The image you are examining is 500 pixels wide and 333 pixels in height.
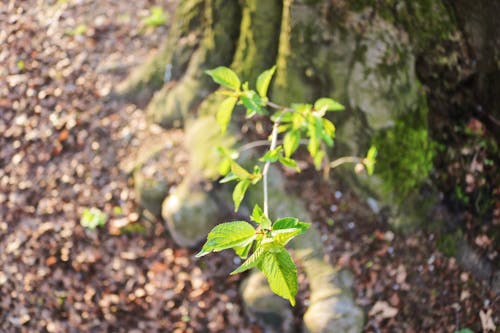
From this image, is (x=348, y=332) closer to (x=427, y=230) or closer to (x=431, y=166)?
(x=427, y=230)

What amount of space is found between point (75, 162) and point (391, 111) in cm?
273

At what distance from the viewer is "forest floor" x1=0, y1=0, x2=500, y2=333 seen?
350 cm

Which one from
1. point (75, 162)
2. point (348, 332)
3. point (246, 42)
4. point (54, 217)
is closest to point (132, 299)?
point (54, 217)

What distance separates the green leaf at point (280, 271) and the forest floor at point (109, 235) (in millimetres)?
2274

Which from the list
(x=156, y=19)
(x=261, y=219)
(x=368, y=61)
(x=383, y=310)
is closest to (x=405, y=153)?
(x=368, y=61)

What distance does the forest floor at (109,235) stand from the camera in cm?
350

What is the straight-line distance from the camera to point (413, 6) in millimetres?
3117

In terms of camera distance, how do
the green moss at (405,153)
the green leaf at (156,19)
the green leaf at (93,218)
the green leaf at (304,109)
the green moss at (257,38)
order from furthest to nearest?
the green leaf at (156,19)
the green leaf at (93,218)
the green moss at (257,38)
the green moss at (405,153)
the green leaf at (304,109)

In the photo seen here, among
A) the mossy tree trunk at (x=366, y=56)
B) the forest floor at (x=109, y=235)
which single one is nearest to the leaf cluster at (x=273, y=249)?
the mossy tree trunk at (x=366, y=56)

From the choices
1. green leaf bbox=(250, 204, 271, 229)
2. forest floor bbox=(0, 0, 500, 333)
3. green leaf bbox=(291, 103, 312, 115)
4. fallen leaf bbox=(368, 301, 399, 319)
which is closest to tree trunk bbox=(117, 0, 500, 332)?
forest floor bbox=(0, 0, 500, 333)

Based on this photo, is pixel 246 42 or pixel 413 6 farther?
pixel 246 42

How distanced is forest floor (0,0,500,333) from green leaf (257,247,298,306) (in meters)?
2.27

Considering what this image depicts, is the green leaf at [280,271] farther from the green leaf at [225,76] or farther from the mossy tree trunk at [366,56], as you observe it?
the mossy tree trunk at [366,56]

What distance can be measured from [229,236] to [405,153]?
2352 mm
